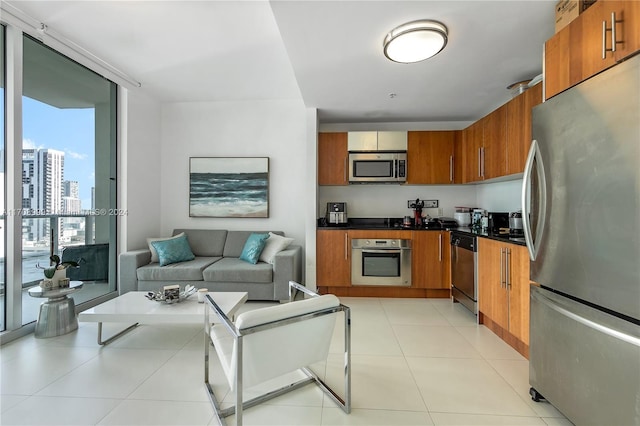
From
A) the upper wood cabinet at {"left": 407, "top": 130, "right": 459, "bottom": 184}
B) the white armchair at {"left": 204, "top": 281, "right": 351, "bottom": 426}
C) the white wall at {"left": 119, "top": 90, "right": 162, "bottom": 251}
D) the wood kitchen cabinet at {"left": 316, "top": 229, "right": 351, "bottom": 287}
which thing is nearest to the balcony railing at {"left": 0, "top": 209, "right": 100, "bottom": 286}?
the white wall at {"left": 119, "top": 90, "right": 162, "bottom": 251}

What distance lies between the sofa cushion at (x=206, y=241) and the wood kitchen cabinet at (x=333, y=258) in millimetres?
1453

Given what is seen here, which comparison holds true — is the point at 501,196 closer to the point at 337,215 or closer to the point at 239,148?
the point at 337,215

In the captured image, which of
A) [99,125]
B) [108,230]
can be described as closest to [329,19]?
[99,125]

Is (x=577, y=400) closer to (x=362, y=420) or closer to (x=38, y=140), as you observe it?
(x=362, y=420)

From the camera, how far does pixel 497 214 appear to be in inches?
131

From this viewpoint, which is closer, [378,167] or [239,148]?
[378,167]

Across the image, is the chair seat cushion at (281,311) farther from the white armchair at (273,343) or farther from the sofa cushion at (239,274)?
the sofa cushion at (239,274)

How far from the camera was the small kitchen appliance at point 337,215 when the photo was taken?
4020 mm

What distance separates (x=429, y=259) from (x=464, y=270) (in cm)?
51

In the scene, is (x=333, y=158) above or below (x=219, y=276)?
above

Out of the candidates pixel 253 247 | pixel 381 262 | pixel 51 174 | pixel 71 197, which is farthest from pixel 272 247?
pixel 51 174

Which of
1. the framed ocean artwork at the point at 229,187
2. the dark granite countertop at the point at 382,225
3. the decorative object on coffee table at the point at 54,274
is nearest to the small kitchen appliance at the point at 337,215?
the dark granite countertop at the point at 382,225

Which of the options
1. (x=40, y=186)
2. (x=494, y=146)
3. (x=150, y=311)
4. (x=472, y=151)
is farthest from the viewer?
(x=472, y=151)

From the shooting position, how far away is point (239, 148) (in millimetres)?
4301
